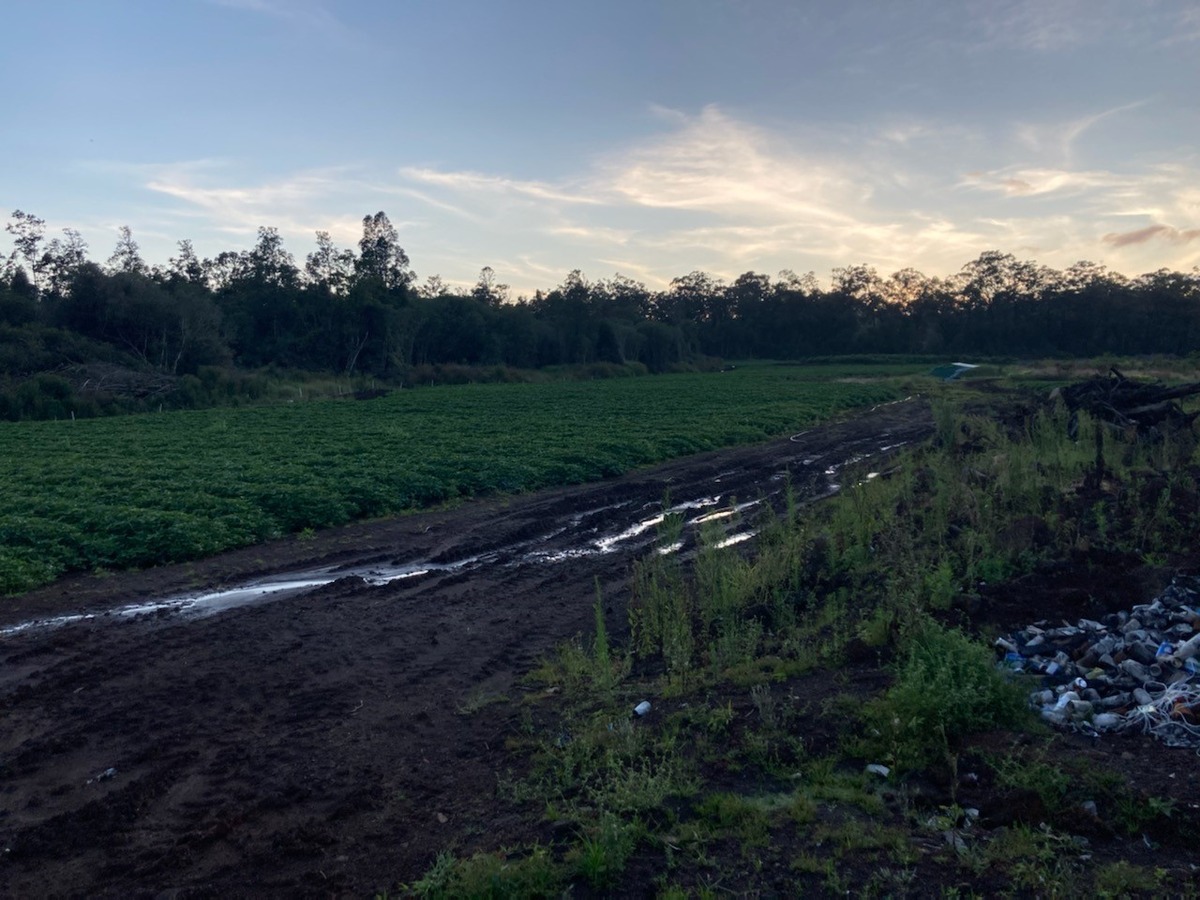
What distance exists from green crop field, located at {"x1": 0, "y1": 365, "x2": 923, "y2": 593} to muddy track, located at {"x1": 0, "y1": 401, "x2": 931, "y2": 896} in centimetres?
108

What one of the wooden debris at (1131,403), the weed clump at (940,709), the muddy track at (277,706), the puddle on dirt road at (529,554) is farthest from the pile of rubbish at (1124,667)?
the wooden debris at (1131,403)

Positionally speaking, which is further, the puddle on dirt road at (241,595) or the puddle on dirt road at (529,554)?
the puddle on dirt road at (529,554)

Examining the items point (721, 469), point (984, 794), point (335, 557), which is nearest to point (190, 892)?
point (984, 794)

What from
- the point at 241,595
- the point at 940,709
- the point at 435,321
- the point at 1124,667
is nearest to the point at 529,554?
the point at 241,595

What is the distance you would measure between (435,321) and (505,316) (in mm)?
9106

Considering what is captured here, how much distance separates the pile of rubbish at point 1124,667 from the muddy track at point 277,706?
156 inches

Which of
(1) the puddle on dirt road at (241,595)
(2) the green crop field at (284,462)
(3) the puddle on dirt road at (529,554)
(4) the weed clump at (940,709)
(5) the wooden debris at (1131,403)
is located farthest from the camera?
(5) the wooden debris at (1131,403)

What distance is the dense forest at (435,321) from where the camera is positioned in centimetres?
4738

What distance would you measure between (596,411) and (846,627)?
27383mm

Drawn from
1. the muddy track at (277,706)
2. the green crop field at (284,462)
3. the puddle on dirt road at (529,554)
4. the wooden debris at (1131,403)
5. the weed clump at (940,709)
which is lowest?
the puddle on dirt road at (529,554)

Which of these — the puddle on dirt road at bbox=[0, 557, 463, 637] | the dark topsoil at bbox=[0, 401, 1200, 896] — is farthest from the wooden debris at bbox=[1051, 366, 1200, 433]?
the puddle on dirt road at bbox=[0, 557, 463, 637]

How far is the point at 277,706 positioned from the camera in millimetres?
7258

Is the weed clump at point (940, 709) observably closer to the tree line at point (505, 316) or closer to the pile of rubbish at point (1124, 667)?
the pile of rubbish at point (1124, 667)

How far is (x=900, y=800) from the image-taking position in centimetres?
493
